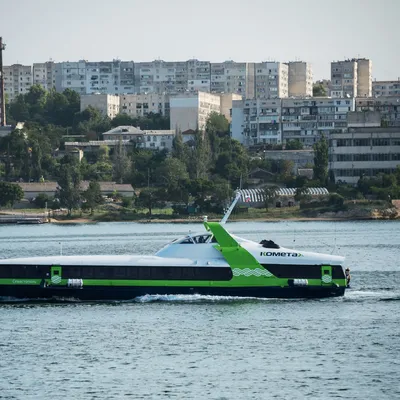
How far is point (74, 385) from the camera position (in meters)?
41.4

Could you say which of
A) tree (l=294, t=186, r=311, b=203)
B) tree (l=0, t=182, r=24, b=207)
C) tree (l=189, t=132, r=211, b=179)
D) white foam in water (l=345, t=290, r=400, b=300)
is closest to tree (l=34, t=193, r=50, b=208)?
tree (l=0, t=182, r=24, b=207)

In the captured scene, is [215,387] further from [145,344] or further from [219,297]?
[219,297]

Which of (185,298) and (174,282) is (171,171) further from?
(174,282)

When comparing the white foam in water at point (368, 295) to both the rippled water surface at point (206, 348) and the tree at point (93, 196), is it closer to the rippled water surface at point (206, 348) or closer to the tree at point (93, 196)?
the rippled water surface at point (206, 348)

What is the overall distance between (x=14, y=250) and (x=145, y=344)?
51.4 meters

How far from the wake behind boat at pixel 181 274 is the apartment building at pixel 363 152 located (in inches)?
3902

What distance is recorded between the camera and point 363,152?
15475 cm

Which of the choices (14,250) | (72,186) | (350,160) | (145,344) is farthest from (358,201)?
(145,344)

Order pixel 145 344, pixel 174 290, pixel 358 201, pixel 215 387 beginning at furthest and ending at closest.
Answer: pixel 358 201 → pixel 174 290 → pixel 145 344 → pixel 215 387

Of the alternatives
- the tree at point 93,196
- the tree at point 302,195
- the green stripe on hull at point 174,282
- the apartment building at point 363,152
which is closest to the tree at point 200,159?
the tree at point 93,196

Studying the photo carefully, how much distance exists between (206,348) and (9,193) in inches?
4479

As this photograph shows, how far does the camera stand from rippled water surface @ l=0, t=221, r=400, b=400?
1612 inches

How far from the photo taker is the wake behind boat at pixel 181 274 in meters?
55.2

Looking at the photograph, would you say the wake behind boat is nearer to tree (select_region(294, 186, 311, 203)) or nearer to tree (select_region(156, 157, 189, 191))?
tree (select_region(294, 186, 311, 203))
